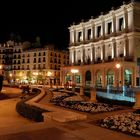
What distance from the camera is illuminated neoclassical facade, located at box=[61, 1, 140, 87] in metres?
55.8

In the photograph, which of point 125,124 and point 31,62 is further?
point 31,62

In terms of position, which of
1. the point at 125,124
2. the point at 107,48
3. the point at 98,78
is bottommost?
the point at 125,124

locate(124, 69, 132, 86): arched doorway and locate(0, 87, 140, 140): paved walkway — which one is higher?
locate(124, 69, 132, 86): arched doorway

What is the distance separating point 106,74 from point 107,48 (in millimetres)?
7781

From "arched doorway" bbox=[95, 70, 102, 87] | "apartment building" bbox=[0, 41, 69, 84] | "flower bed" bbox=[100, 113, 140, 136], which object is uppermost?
"apartment building" bbox=[0, 41, 69, 84]

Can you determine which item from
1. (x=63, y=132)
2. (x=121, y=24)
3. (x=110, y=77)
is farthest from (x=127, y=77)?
(x=63, y=132)

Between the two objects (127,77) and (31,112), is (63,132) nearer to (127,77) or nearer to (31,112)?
(31,112)

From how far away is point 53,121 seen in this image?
13.6 metres

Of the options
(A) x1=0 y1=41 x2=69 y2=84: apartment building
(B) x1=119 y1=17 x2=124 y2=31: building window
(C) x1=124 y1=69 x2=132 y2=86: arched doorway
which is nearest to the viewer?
(C) x1=124 y1=69 x2=132 y2=86: arched doorway

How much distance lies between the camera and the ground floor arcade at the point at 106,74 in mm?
54906

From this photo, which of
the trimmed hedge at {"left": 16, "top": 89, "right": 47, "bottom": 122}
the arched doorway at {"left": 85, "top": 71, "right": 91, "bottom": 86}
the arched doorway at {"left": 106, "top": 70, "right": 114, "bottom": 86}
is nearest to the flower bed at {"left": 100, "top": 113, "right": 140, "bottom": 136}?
the trimmed hedge at {"left": 16, "top": 89, "right": 47, "bottom": 122}

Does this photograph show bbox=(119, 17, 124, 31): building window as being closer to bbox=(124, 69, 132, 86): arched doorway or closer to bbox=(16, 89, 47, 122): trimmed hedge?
bbox=(124, 69, 132, 86): arched doorway

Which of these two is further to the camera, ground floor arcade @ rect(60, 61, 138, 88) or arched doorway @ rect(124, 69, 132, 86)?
arched doorway @ rect(124, 69, 132, 86)

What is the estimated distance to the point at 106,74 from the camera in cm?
5922
